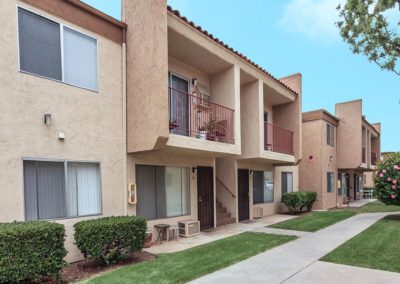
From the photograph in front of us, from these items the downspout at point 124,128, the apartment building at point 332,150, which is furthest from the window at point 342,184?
the downspout at point 124,128

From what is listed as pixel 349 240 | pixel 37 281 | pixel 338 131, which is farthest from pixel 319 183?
pixel 37 281

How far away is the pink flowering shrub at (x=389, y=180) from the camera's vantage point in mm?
12781

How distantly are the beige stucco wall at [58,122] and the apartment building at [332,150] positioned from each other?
47.3ft

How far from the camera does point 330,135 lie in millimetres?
20578

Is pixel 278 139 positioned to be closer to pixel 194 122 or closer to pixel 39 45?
pixel 194 122

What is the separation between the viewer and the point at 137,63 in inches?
333

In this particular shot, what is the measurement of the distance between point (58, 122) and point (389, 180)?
1344 cm

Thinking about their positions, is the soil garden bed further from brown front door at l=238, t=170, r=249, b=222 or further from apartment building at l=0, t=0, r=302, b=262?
brown front door at l=238, t=170, r=249, b=222

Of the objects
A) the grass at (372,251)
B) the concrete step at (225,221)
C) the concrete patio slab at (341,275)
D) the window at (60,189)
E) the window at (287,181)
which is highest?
the window at (60,189)

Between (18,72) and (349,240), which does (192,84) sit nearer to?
(18,72)

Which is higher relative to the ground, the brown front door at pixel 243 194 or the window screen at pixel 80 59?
the window screen at pixel 80 59

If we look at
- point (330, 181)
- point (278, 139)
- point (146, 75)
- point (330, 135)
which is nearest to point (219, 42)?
point (146, 75)

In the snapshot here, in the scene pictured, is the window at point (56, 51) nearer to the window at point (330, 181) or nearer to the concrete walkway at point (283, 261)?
the concrete walkway at point (283, 261)

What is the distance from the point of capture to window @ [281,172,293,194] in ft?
57.5
